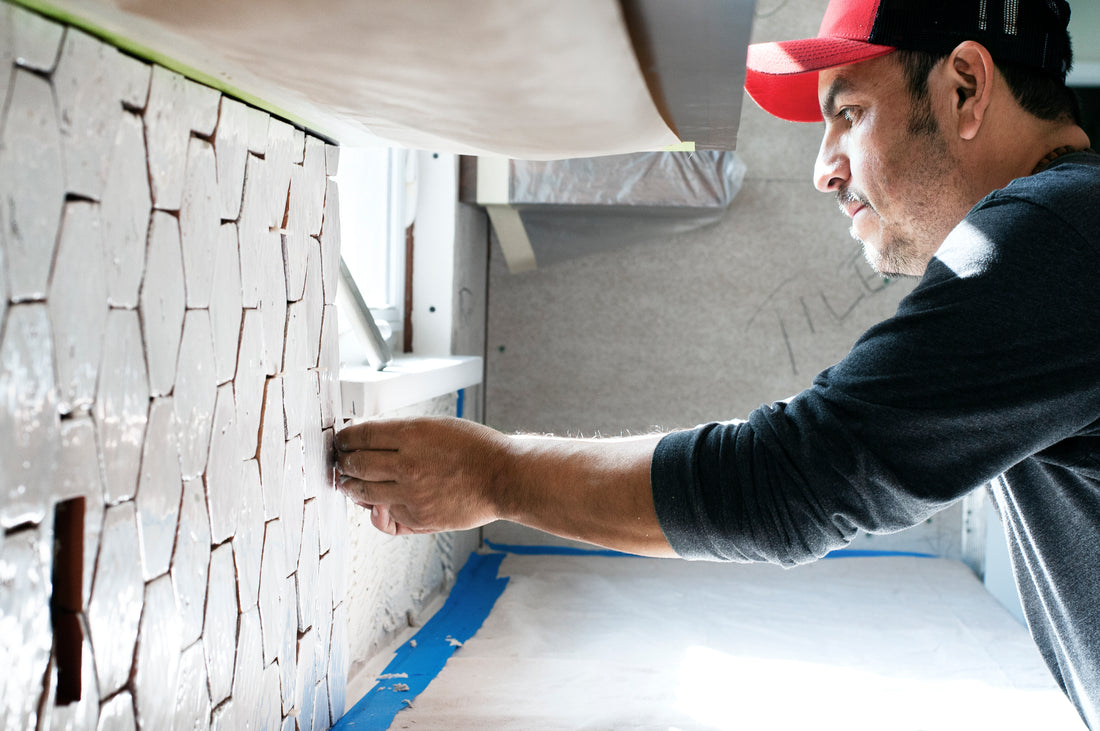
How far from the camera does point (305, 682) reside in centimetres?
96

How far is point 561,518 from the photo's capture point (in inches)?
35.1

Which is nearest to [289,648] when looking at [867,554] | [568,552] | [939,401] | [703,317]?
[939,401]

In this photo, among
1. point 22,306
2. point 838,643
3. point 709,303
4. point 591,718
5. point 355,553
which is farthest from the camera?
point 709,303

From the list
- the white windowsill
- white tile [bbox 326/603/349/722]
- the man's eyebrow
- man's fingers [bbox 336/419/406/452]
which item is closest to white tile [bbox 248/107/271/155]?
man's fingers [bbox 336/419/406/452]

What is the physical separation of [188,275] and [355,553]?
2.59ft

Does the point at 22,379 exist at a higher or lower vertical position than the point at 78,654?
higher

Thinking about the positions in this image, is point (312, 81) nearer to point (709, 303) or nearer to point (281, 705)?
point (281, 705)

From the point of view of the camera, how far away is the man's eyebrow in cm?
104

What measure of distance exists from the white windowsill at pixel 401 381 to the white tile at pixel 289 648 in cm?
34

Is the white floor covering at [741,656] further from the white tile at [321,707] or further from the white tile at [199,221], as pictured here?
the white tile at [199,221]

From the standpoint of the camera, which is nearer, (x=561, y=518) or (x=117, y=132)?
(x=117, y=132)

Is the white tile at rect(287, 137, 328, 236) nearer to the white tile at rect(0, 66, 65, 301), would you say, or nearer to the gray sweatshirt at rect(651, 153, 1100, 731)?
the white tile at rect(0, 66, 65, 301)

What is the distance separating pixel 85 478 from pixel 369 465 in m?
0.43

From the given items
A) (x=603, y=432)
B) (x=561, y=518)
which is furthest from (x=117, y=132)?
(x=603, y=432)
